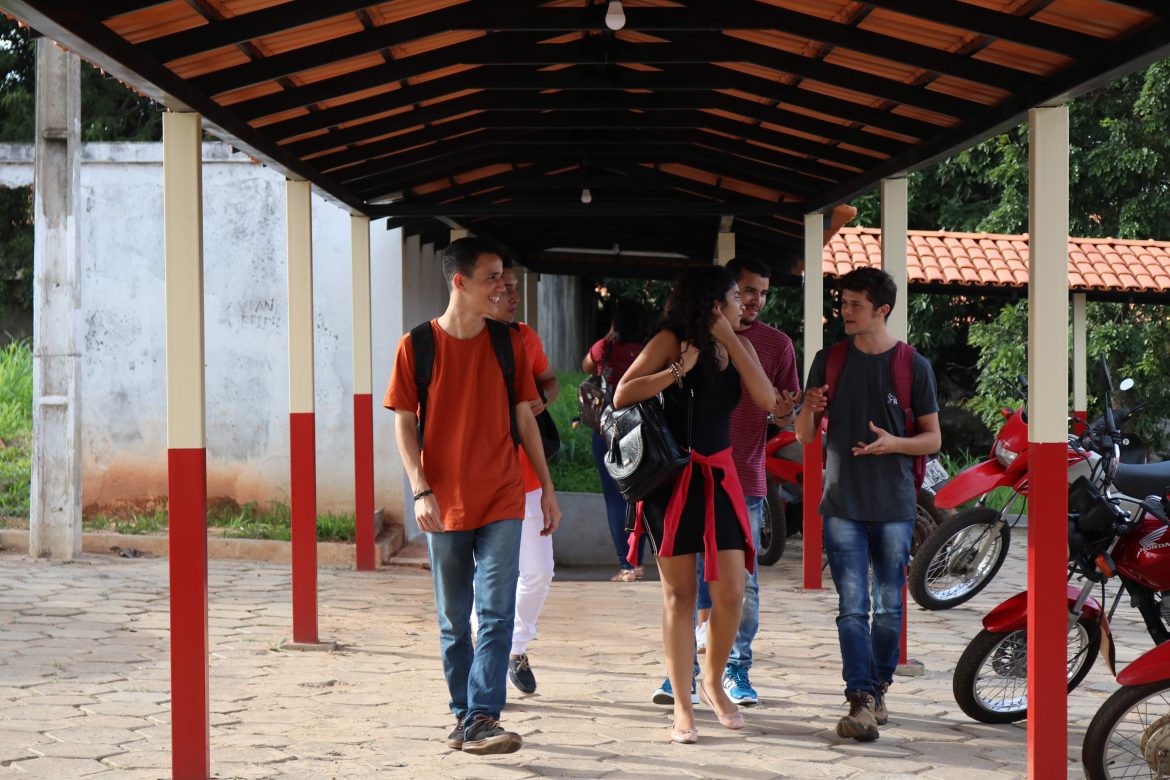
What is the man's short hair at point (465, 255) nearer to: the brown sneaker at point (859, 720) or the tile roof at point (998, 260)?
the brown sneaker at point (859, 720)

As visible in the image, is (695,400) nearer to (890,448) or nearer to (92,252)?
(890,448)

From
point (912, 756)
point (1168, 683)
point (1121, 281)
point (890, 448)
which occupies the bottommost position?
point (912, 756)

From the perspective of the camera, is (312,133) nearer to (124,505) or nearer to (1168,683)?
(1168,683)

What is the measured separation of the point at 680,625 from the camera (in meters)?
5.60

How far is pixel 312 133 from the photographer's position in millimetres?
7055

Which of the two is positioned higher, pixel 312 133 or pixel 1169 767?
pixel 312 133

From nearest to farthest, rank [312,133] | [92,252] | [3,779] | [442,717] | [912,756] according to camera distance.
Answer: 1. [3,779]
2. [912,756]
3. [442,717]
4. [312,133]
5. [92,252]

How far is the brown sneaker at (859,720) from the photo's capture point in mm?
5641

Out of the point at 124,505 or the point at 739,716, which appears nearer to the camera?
the point at 739,716

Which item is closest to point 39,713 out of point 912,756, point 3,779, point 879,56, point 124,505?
point 3,779

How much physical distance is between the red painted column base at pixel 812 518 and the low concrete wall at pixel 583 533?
Result: 2.26 meters

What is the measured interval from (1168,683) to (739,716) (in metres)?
1.72

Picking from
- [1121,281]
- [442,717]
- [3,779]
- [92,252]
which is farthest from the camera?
[1121,281]

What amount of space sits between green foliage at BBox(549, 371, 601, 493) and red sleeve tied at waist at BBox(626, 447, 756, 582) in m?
5.77
